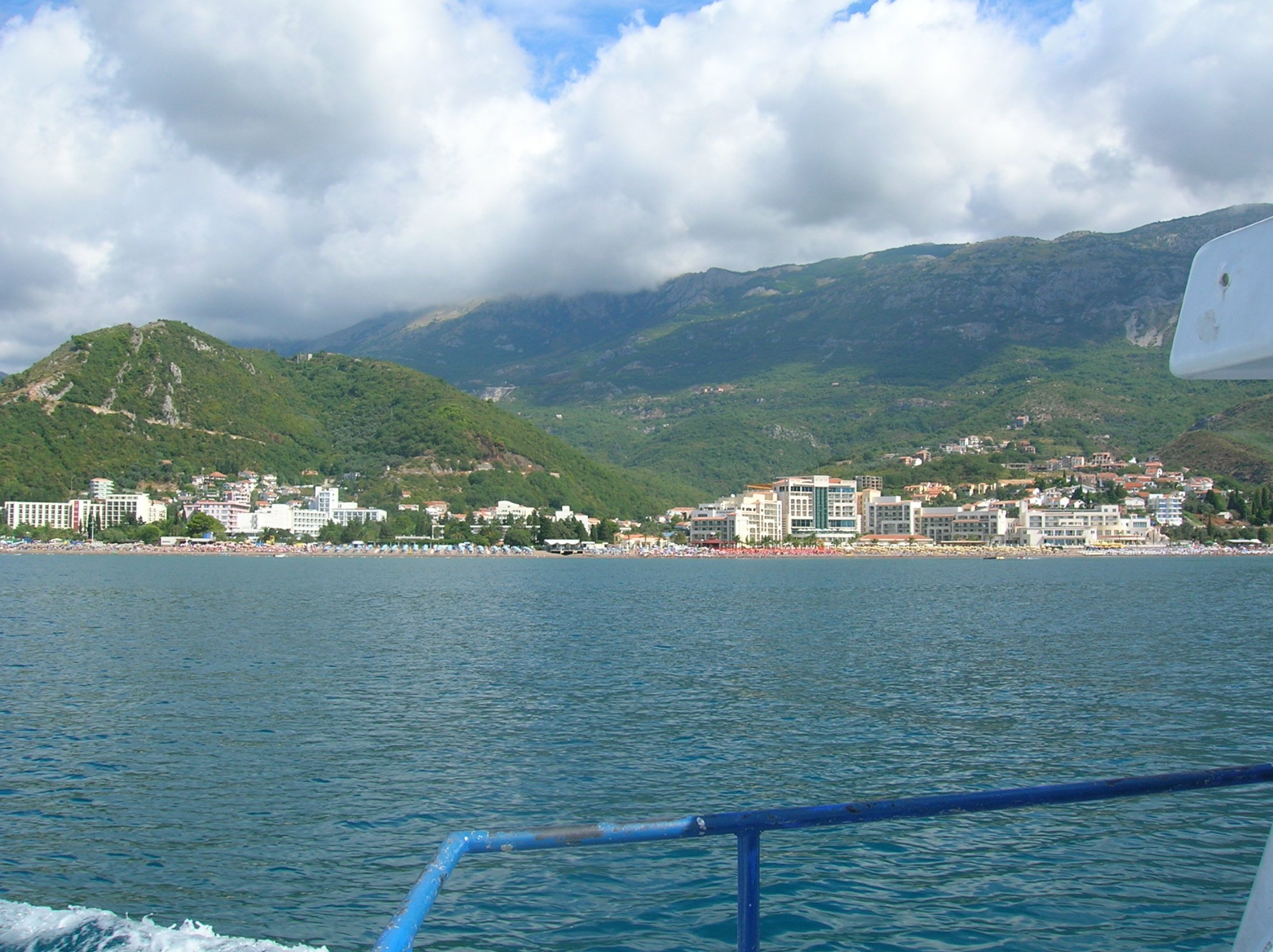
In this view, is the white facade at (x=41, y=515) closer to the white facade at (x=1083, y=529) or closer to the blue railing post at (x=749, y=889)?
the white facade at (x=1083, y=529)

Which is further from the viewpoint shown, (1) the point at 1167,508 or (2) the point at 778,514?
(2) the point at 778,514

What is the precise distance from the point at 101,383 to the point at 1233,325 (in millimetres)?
177722

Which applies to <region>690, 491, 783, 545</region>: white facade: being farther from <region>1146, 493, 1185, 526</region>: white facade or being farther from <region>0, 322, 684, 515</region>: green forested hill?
<region>1146, 493, 1185, 526</region>: white facade

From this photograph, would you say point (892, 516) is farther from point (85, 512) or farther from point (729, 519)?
point (85, 512)

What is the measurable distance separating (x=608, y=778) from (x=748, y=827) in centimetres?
981

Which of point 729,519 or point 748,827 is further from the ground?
point 729,519

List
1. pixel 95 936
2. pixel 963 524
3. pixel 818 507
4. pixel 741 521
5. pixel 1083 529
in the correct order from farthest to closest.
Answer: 1. pixel 818 507
2. pixel 963 524
3. pixel 741 521
4. pixel 1083 529
5. pixel 95 936

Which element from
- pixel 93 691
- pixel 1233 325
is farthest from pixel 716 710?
pixel 1233 325

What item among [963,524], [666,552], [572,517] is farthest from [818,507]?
[572,517]

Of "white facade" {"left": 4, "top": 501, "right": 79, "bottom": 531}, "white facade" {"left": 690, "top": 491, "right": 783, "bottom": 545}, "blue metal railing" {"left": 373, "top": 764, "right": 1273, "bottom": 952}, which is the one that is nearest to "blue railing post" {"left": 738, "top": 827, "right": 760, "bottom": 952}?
"blue metal railing" {"left": 373, "top": 764, "right": 1273, "bottom": 952}

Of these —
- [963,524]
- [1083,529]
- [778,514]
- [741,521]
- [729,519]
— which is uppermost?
[778,514]

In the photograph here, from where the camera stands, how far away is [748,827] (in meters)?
3.44

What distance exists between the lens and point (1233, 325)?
2725 mm

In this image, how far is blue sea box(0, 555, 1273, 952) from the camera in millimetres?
8531
